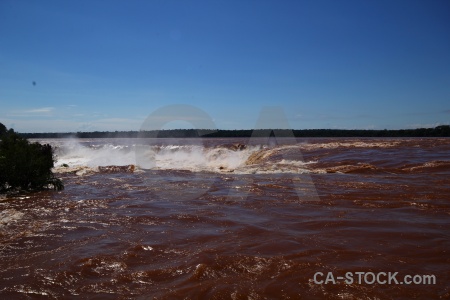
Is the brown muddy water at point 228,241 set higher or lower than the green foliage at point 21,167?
lower

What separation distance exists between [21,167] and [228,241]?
8945 mm

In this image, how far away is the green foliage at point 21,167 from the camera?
1049 centimetres

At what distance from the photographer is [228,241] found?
518 centimetres

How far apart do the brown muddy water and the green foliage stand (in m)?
1.06

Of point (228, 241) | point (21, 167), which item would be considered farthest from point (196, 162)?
point (228, 241)

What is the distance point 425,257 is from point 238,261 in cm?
257

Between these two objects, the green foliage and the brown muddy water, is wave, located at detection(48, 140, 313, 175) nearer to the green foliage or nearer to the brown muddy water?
the green foliage

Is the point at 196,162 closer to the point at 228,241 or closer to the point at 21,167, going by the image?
the point at 21,167

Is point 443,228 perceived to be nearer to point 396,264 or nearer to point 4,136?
point 396,264

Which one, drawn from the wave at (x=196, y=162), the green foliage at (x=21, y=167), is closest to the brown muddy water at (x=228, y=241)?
the green foliage at (x=21, y=167)

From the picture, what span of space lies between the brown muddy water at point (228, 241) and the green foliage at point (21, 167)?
1.06 meters

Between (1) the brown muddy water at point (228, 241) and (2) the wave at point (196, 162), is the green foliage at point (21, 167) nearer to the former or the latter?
(1) the brown muddy water at point (228, 241)

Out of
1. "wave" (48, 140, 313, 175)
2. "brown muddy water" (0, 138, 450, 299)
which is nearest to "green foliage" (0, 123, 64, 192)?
"brown muddy water" (0, 138, 450, 299)

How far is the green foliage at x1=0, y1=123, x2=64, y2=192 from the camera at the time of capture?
10492 mm
